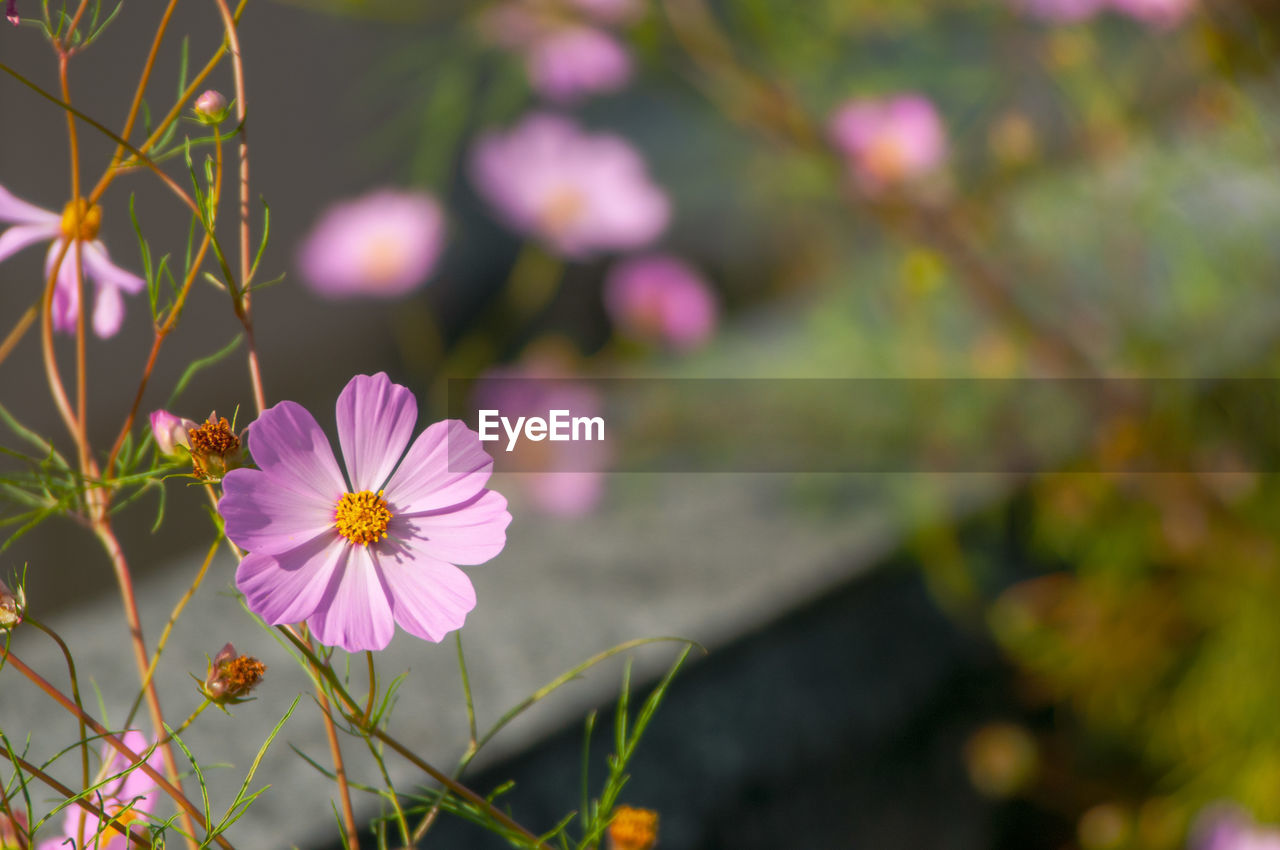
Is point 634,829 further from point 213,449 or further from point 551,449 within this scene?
point 551,449

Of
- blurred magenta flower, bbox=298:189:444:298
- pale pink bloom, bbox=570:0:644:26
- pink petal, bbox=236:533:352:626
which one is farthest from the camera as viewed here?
blurred magenta flower, bbox=298:189:444:298

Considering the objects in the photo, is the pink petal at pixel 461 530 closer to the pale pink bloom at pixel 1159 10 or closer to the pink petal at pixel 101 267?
the pink petal at pixel 101 267

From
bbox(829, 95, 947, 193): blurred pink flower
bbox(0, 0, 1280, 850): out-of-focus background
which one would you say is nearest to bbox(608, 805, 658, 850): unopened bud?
bbox(0, 0, 1280, 850): out-of-focus background

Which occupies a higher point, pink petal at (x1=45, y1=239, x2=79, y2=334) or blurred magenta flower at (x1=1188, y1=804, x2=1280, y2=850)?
pink petal at (x1=45, y1=239, x2=79, y2=334)

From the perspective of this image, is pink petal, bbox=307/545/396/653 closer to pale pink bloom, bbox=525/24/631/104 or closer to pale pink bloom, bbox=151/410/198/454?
pale pink bloom, bbox=151/410/198/454

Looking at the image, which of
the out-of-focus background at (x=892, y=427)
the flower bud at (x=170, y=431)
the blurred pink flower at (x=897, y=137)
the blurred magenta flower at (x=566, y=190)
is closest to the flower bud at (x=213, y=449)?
the flower bud at (x=170, y=431)

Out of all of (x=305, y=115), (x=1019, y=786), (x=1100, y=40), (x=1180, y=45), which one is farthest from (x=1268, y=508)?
(x=305, y=115)
